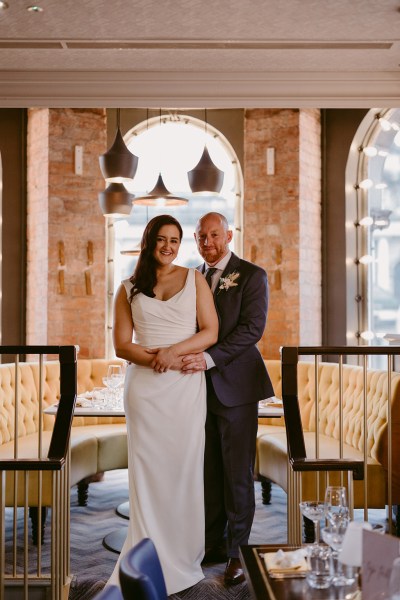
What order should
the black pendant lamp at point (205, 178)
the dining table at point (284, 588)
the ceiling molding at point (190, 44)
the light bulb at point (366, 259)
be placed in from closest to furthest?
the dining table at point (284, 588), the ceiling molding at point (190, 44), the black pendant lamp at point (205, 178), the light bulb at point (366, 259)

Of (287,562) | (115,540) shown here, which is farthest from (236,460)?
(287,562)

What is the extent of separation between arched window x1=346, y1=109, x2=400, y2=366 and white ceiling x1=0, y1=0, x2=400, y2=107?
2.75 meters

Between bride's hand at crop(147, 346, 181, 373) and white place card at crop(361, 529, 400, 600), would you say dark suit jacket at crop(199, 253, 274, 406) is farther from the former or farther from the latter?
white place card at crop(361, 529, 400, 600)

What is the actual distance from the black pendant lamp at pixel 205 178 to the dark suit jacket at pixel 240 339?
183cm

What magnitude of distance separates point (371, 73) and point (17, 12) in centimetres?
236

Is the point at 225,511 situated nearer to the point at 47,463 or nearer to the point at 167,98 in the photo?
the point at 47,463

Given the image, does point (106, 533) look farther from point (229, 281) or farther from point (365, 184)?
point (365, 184)

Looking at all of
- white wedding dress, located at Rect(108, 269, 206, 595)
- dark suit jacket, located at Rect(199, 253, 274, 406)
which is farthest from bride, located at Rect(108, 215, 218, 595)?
dark suit jacket, located at Rect(199, 253, 274, 406)

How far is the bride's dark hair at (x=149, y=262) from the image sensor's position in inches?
139

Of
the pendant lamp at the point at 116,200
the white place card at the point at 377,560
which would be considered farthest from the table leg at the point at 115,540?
the white place card at the point at 377,560

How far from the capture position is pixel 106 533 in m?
4.80

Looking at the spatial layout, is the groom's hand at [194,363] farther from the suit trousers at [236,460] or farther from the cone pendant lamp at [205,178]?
the cone pendant lamp at [205,178]

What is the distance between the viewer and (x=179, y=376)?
3.51 m

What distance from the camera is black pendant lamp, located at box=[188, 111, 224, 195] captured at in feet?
18.2
